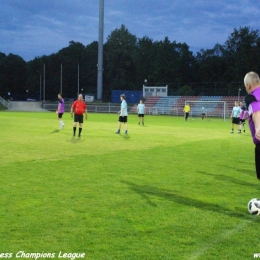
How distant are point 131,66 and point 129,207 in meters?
89.2

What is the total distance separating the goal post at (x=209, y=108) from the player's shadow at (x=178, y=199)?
141 feet

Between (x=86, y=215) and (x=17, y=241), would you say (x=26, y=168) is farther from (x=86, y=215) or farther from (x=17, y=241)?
(x=17, y=241)

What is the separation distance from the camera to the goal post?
49969mm

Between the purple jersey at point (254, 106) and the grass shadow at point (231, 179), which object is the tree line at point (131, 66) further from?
the purple jersey at point (254, 106)

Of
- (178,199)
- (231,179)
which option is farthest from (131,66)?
(178,199)

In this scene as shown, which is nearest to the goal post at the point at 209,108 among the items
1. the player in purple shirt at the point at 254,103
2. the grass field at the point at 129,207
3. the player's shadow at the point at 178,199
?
the grass field at the point at 129,207

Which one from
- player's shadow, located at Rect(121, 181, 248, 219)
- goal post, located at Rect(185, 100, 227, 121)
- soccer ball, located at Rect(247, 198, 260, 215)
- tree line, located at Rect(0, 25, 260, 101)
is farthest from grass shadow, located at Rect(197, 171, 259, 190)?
tree line, located at Rect(0, 25, 260, 101)

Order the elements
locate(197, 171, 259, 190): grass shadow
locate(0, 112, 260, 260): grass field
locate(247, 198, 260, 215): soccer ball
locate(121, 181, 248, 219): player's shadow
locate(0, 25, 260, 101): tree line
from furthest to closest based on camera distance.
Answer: locate(0, 25, 260, 101): tree line
locate(197, 171, 259, 190): grass shadow
locate(121, 181, 248, 219): player's shadow
locate(247, 198, 260, 215): soccer ball
locate(0, 112, 260, 260): grass field

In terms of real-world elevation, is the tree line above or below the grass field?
above

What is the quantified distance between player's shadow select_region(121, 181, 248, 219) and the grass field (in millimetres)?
16

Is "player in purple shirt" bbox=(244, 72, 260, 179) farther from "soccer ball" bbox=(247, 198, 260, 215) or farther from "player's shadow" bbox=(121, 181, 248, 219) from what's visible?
"player's shadow" bbox=(121, 181, 248, 219)

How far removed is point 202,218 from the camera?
5578 millimetres

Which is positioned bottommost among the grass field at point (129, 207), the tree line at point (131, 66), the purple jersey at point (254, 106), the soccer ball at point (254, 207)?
the grass field at point (129, 207)

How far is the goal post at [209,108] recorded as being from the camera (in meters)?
50.0
